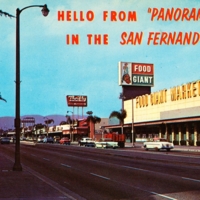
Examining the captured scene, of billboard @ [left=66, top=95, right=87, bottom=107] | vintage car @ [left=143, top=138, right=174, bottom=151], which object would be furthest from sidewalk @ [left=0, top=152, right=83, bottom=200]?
billboard @ [left=66, top=95, right=87, bottom=107]

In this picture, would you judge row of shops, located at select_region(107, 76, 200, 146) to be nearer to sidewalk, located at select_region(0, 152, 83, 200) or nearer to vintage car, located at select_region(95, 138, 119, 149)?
vintage car, located at select_region(95, 138, 119, 149)

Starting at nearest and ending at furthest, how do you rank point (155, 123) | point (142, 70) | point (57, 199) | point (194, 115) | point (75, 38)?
point (57, 199), point (75, 38), point (194, 115), point (155, 123), point (142, 70)

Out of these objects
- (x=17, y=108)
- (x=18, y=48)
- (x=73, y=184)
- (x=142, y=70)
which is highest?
(x=142, y=70)

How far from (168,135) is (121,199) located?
70.8 m

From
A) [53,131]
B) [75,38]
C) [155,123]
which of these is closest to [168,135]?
[155,123]

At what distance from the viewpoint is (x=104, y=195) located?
1427 cm

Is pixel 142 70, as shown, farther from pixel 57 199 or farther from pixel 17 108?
pixel 57 199

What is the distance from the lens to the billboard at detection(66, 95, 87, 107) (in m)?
159

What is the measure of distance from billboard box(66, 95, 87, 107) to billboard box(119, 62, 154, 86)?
4539cm

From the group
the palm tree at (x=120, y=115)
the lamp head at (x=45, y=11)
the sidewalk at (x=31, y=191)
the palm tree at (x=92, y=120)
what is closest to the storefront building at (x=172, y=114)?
the palm tree at (x=120, y=115)

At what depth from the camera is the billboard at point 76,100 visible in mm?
158750

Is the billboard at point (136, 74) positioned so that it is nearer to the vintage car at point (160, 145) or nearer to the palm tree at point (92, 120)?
the palm tree at point (92, 120)

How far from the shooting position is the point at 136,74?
11688 cm

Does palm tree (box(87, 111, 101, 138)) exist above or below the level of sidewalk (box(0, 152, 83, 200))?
above
